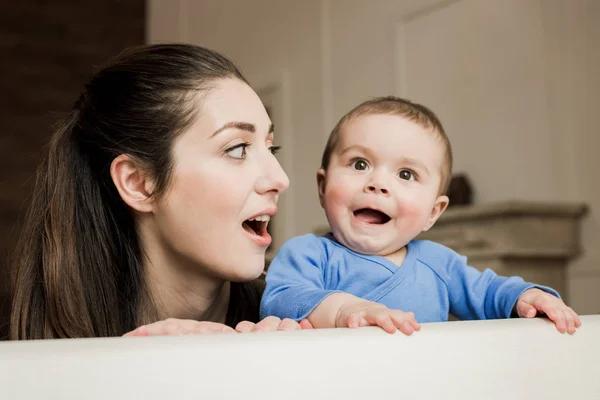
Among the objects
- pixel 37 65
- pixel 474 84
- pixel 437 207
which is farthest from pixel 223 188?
pixel 37 65

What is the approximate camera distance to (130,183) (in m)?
1.45

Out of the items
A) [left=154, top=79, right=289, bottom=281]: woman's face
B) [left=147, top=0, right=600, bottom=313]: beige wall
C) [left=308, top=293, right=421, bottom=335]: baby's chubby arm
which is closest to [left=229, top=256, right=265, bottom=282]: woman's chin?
[left=154, top=79, right=289, bottom=281]: woman's face

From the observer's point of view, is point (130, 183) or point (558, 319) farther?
point (130, 183)

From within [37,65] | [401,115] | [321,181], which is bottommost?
[321,181]

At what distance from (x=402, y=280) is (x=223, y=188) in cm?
36

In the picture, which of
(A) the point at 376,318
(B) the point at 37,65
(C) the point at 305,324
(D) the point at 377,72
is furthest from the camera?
(B) the point at 37,65

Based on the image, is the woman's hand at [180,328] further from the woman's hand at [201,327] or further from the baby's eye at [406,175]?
the baby's eye at [406,175]

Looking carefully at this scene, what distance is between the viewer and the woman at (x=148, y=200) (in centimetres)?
135

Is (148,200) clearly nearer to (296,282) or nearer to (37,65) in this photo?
(296,282)

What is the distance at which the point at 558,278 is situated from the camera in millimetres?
3477

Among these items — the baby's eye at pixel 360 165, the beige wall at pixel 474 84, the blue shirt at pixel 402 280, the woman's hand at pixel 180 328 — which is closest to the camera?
the woman's hand at pixel 180 328

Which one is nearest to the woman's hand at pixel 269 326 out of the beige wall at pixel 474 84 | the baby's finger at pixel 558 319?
the baby's finger at pixel 558 319

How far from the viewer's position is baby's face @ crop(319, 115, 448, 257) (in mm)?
1332

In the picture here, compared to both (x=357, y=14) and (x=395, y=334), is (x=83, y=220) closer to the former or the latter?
(x=395, y=334)
